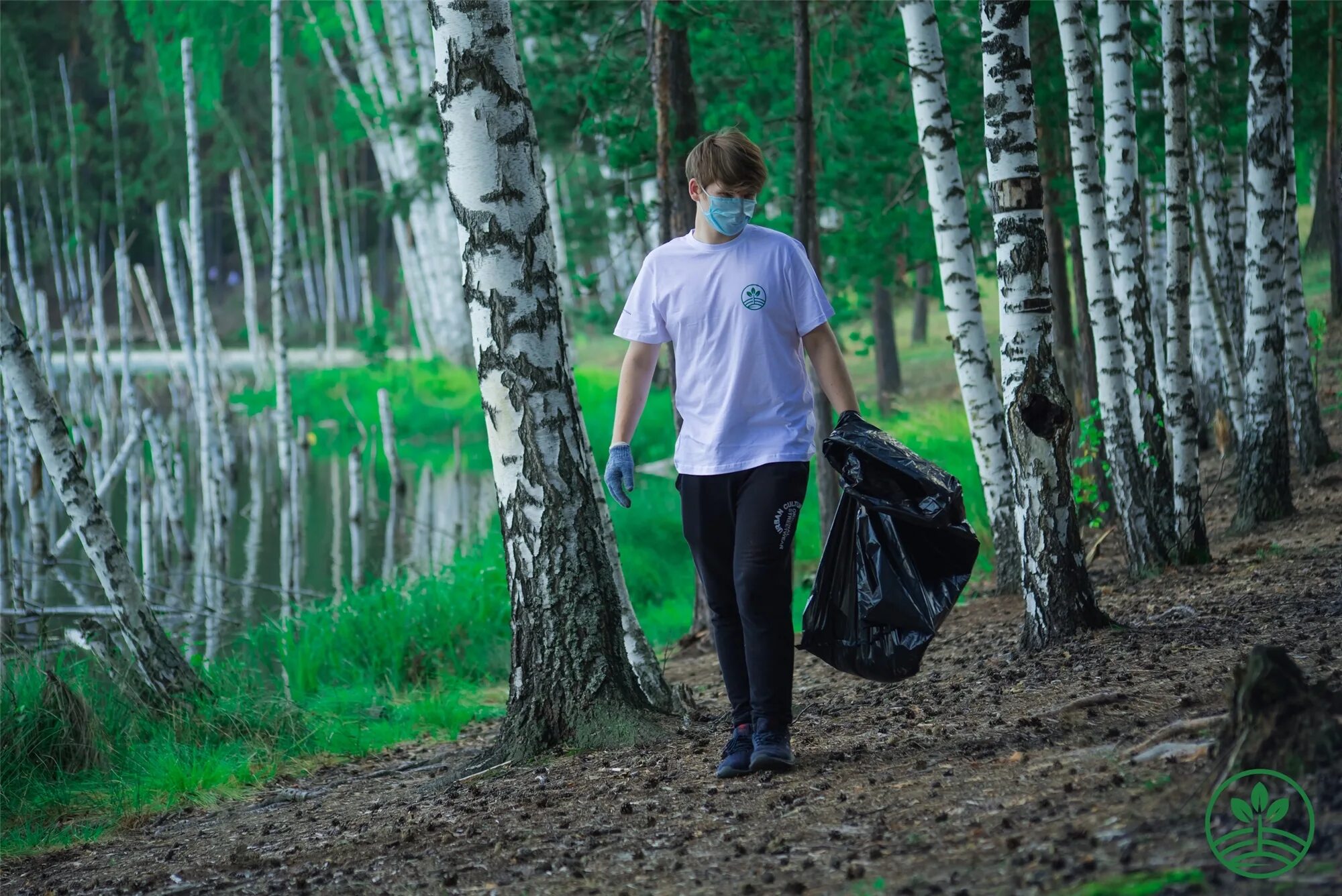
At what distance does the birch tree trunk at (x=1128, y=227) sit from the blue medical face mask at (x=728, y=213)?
3422 millimetres

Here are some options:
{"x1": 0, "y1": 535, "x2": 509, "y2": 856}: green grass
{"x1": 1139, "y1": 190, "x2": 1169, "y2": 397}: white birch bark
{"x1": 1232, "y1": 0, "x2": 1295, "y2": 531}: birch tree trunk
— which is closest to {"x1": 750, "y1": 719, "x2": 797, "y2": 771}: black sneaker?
{"x1": 0, "y1": 535, "x2": 509, "y2": 856}: green grass

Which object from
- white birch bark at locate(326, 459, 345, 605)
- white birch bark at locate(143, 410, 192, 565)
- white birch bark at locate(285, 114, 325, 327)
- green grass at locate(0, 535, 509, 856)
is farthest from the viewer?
white birch bark at locate(285, 114, 325, 327)

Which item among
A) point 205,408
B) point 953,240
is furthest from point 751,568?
point 205,408

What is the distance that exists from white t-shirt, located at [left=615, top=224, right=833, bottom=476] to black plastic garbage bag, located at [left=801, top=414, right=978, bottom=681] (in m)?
0.21

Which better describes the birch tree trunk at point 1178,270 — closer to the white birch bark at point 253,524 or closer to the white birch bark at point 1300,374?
the white birch bark at point 1300,374

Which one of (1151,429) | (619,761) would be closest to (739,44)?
(1151,429)

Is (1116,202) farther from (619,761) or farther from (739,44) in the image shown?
(619,761)

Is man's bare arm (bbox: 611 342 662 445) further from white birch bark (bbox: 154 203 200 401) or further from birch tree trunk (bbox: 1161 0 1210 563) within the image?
white birch bark (bbox: 154 203 200 401)

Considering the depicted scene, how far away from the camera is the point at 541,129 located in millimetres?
12273

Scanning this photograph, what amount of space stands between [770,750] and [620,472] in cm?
97

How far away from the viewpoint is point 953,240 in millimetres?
6781

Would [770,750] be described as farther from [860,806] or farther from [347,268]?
[347,268]

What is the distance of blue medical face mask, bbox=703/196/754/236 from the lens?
3.65m

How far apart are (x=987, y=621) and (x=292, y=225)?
3520 centimetres
